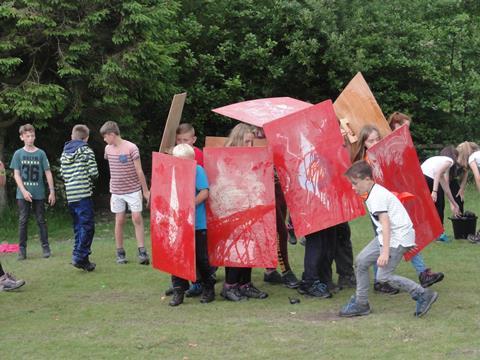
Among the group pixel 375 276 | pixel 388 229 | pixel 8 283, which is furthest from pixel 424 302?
pixel 8 283

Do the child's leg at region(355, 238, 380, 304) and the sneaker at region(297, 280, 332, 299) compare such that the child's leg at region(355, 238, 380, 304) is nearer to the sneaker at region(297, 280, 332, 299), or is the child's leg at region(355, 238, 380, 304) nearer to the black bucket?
the sneaker at region(297, 280, 332, 299)

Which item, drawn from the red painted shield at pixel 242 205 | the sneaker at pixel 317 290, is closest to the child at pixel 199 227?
the red painted shield at pixel 242 205

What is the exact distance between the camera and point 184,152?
709 cm

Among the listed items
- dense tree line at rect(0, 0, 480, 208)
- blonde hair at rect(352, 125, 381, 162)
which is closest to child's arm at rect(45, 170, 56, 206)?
dense tree line at rect(0, 0, 480, 208)

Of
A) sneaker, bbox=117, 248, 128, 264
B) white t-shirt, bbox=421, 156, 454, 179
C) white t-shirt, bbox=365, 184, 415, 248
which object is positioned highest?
white t-shirt, bbox=421, 156, 454, 179

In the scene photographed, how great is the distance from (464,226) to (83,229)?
507 cm

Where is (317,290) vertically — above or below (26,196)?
below

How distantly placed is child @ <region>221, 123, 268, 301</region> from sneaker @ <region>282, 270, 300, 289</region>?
0.43 m

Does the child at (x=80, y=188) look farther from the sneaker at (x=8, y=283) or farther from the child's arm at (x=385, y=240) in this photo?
the child's arm at (x=385, y=240)

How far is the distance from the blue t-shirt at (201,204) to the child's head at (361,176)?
1417 millimetres

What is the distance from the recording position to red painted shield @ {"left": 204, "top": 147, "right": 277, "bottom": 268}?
7133 mm

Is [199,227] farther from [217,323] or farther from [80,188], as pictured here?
[80,188]

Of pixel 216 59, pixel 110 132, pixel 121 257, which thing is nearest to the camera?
pixel 110 132

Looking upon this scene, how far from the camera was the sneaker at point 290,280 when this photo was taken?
7828 mm
